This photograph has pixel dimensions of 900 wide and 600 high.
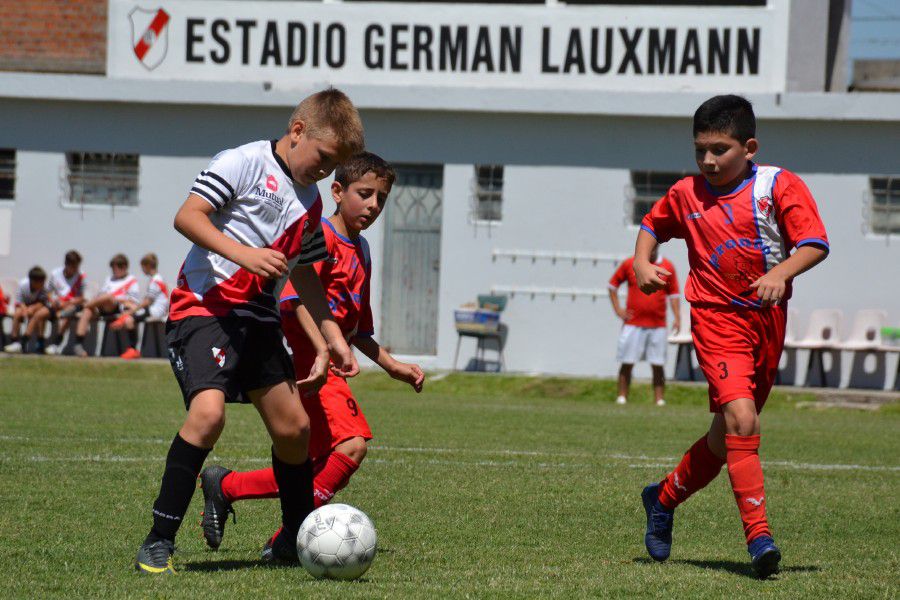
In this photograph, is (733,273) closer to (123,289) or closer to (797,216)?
(797,216)

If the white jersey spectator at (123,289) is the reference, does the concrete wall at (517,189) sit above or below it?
above

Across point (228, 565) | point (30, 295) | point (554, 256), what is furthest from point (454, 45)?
point (228, 565)

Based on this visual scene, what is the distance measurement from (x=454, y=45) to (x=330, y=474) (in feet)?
54.3

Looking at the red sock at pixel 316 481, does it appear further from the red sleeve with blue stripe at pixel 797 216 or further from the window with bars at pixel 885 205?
the window with bars at pixel 885 205

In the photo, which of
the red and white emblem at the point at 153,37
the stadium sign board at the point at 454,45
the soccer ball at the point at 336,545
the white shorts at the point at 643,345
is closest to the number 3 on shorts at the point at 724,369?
the soccer ball at the point at 336,545

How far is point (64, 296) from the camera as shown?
21016mm

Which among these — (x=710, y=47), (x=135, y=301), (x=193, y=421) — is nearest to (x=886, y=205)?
(x=710, y=47)

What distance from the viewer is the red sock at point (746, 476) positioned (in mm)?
5191

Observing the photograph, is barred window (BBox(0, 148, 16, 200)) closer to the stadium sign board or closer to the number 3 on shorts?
the stadium sign board

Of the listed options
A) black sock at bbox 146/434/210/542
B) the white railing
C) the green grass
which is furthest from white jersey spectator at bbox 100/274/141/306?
black sock at bbox 146/434/210/542

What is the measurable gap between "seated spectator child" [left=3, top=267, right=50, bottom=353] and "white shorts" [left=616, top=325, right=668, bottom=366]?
29.7 ft

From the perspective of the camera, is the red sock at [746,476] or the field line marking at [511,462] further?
the field line marking at [511,462]

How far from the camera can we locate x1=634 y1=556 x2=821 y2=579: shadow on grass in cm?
529

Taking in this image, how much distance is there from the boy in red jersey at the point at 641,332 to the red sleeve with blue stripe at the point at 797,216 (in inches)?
453
